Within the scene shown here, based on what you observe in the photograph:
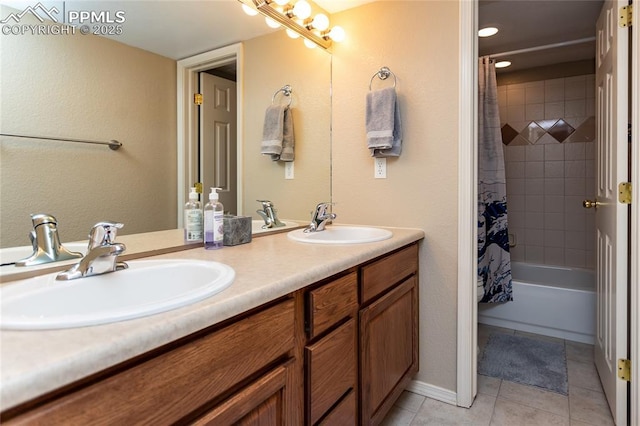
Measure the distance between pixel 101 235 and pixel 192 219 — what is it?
1.38 feet

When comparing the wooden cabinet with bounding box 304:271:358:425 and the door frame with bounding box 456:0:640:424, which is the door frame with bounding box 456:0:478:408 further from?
the wooden cabinet with bounding box 304:271:358:425

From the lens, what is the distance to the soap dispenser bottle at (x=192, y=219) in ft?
4.37

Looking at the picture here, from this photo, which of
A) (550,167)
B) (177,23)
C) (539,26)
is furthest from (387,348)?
(550,167)

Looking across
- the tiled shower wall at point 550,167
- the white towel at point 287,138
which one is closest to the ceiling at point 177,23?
Result: the white towel at point 287,138

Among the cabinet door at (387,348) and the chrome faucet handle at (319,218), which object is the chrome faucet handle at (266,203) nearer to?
the chrome faucet handle at (319,218)

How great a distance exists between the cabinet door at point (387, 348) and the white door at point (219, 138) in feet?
2.44

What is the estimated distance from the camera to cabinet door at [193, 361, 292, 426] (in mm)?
740

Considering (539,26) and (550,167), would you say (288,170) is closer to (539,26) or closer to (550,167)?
(539,26)

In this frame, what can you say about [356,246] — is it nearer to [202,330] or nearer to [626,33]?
[202,330]

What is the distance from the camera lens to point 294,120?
1959mm

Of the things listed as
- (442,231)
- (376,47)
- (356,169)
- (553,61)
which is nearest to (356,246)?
(442,231)

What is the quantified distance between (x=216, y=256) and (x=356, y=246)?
52 cm

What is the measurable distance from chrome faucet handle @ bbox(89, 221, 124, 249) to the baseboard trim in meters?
1.66

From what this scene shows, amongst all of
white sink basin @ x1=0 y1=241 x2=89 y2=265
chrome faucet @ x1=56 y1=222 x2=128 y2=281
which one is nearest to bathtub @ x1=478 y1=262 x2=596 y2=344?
chrome faucet @ x1=56 y1=222 x2=128 y2=281
